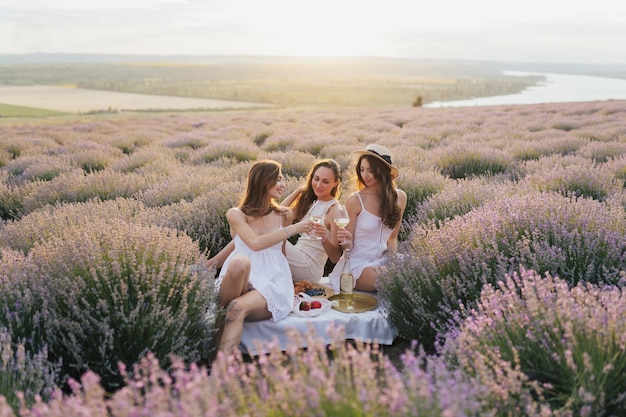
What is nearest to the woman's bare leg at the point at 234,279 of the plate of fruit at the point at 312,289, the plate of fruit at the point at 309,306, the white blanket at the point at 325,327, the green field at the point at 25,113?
the white blanket at the point at 325,327

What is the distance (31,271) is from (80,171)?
17.0 feet

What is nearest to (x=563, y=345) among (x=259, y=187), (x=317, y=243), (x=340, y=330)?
(x=340, y=330)

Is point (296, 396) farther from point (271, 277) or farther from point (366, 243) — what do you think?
point (366, 243)

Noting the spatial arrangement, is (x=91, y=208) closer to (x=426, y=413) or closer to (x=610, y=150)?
(x=426, y=413)

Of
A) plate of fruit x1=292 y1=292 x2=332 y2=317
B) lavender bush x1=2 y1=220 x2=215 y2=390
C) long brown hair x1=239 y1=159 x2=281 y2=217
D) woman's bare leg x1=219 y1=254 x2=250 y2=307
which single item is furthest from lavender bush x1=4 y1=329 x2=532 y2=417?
long brown hair x1=239 y1=159 x2=281 y2=217

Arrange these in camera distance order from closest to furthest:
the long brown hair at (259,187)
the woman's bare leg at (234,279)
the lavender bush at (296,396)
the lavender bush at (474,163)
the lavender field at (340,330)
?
the lavender bush at (296,396), the lavender field at (340,330), the woman's bare leg at (234,279), the long brown hair at (259,187), the lavender bush at (474,163)

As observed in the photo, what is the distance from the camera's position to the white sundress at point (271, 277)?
150 inches

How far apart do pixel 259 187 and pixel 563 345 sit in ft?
8.28

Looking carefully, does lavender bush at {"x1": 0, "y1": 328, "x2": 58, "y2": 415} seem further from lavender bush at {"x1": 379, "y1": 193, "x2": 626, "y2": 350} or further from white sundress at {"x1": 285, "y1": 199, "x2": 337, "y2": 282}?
white sundress at {"x1": 285, "y1": 199, "x2": 337, "y2": 282}

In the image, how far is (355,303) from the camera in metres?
4.21

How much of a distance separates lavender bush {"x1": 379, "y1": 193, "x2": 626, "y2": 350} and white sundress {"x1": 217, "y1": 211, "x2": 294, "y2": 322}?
26.8 inches

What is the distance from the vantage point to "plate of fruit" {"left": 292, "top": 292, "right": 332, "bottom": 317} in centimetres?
394

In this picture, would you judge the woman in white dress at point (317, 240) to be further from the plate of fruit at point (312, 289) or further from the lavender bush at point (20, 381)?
the lavender bush at point (20, 381)

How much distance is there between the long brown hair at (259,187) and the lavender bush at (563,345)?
209 cm
